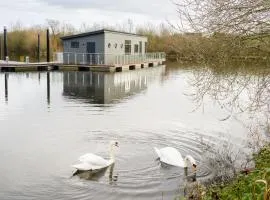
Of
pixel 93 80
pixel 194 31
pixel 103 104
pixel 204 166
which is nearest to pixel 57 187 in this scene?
pixel 204 166

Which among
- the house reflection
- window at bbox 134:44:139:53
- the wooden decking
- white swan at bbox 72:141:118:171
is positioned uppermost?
Result: window at bbox 134:44:139:53

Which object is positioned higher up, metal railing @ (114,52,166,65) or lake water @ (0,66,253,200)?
metal railing @ (114,52,166,65)

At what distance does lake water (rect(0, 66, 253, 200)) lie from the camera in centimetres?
967

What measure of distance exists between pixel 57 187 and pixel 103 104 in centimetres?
1229

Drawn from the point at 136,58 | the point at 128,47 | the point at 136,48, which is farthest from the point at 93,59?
the point at 136,48

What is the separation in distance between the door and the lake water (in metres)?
17.0

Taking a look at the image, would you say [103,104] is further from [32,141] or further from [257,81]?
[257,81]

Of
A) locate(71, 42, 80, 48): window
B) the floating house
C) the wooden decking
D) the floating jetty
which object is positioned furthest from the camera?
locate(71, 42, 80, 48): window

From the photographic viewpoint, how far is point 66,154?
39.9ft

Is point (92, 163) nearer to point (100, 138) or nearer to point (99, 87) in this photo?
point (100, 138)

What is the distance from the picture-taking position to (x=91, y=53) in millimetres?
43469

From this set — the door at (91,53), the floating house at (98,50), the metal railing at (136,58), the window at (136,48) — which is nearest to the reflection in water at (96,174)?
the floating house at (98,50)

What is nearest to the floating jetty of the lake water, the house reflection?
the house reflection

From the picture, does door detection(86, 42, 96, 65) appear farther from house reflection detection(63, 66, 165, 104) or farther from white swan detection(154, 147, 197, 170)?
white swan detection(154, 147, 197, 170)
